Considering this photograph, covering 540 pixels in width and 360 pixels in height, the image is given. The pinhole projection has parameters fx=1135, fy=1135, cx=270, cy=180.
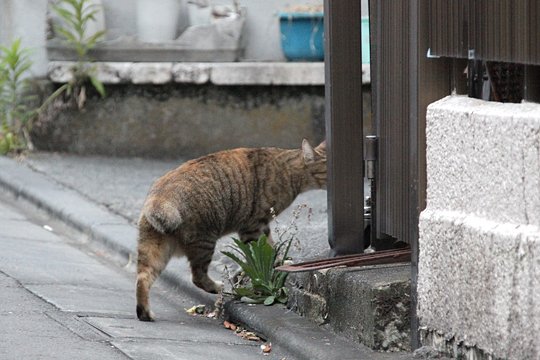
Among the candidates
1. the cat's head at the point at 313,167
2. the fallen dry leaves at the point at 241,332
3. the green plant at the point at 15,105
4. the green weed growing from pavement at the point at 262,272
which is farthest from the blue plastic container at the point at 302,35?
the fallen dry leaves at the point at 241,332

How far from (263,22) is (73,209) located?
2.87 metres

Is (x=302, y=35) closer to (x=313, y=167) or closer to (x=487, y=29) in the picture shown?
(x=313, y=167)

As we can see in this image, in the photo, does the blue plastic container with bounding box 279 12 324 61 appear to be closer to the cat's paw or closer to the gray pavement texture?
the gray pavement texture

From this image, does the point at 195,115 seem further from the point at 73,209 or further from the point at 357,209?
the point at 357,209

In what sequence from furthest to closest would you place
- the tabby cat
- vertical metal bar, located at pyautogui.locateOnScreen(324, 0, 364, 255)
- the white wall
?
the white wall
the tabby cat
vertical metal bar, located at pyautogui.locateOnScreen(324, 0, 364, 255)

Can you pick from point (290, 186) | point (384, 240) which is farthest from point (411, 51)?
point (290, 186)

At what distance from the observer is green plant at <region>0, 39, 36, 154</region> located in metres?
10.7

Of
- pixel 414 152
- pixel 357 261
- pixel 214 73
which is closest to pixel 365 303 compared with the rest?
pixel 357 261

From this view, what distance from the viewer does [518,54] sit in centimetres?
424

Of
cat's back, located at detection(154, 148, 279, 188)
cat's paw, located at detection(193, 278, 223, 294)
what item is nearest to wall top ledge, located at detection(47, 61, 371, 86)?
cat's back, located at detection(154, 148, 279, 188)

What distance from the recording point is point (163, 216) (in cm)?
600

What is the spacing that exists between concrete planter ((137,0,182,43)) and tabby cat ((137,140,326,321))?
12.9ft

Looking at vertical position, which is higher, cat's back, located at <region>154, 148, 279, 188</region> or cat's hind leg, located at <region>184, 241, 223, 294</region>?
cat's back, located at <region>154, 148, 279, 188</region>

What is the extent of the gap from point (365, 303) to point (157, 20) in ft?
19.6
